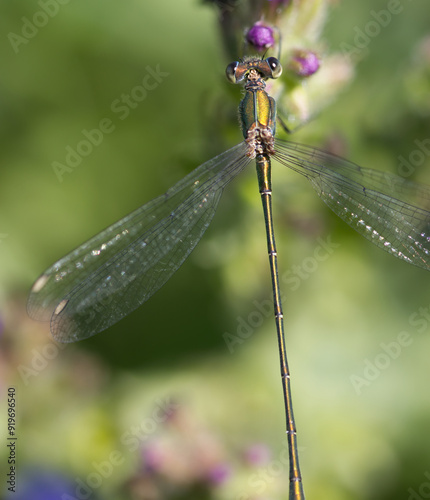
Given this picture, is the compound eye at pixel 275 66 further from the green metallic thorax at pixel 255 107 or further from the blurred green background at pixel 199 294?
the blurred green background at pixel 199 294

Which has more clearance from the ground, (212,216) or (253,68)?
(253,68)

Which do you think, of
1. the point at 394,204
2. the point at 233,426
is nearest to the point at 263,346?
the point at 233,426

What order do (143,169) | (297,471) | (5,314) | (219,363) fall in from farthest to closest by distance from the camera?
(143,169)
(219,363)
(5,314)
(297,471)

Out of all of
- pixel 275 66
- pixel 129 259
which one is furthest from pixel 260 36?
pixel 129 259

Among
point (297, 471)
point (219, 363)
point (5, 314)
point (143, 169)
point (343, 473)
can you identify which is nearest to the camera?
point (297, 471)

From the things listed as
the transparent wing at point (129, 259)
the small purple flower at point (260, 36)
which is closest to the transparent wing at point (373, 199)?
the transparent wing at point (129, 259)

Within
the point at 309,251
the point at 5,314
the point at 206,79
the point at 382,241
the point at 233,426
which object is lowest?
the point at 233,426

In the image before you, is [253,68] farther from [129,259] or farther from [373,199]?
[129,259]

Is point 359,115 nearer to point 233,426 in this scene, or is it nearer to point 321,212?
point 321,212
